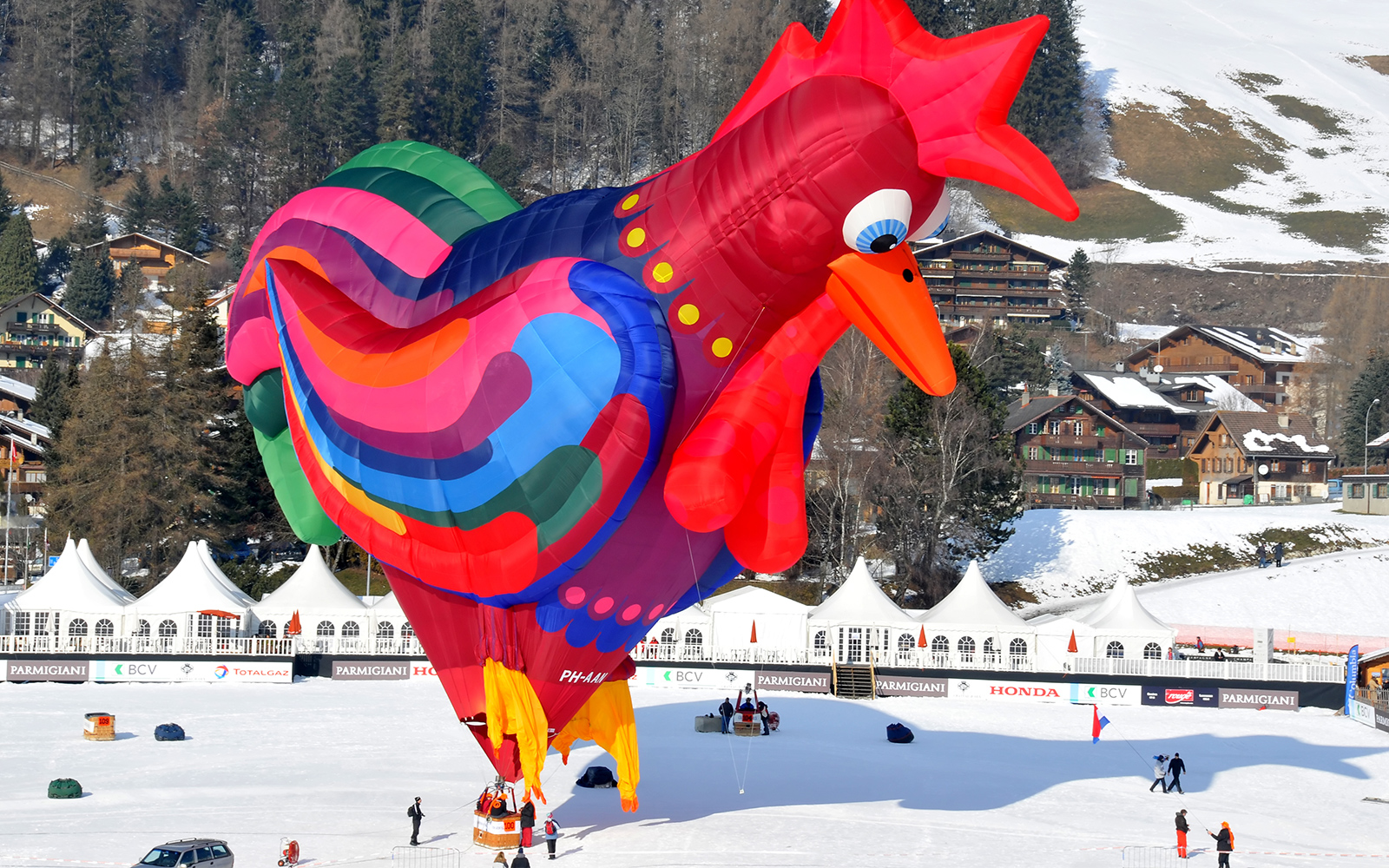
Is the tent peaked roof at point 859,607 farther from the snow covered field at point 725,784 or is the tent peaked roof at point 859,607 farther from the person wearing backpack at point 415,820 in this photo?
the person wearing backpack at point 415,820

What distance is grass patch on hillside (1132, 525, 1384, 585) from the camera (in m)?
64.8

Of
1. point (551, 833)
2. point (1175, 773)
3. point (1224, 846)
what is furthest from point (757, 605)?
point (1224, 846)

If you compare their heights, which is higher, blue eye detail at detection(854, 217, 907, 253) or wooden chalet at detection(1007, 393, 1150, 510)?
wooden chalet at detection(1007, 393, 1150, 510)

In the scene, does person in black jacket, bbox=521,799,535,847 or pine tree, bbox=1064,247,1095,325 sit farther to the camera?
pine tree, bbox=1064,247,1095,325

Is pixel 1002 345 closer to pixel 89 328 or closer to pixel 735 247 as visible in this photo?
pixel 89 328

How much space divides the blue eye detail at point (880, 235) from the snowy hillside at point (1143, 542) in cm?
4674

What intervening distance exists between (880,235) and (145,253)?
111m

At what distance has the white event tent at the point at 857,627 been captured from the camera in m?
45.2

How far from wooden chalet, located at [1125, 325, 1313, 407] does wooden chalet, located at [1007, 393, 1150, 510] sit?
4510 centimetres

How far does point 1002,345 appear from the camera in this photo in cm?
9644

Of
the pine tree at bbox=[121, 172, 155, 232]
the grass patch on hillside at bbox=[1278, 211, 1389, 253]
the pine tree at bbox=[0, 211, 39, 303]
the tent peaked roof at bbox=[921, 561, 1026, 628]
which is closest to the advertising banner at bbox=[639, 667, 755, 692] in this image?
the tent peaked roof at bbox=[921, 561, 1026, 628]

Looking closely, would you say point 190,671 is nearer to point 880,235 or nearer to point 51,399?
point 880,235

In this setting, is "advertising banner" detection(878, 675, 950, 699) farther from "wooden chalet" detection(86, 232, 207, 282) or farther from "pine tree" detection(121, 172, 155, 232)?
"pine tree" detection(121, 172, 155, 232)

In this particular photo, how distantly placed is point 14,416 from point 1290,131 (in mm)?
167987
